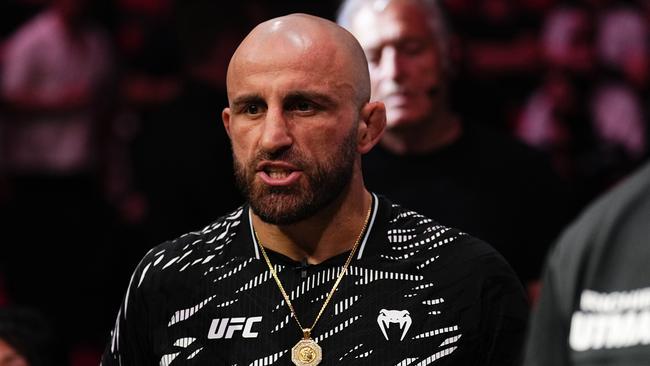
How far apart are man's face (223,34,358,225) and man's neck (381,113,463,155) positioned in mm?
1013

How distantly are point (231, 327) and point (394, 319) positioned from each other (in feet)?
1.01

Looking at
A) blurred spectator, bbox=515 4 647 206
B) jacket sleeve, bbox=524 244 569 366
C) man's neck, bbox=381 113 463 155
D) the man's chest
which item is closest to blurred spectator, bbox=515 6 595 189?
blurred spectator, bbox=515 4 647 206

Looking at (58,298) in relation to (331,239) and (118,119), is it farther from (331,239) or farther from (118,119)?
(331,239)

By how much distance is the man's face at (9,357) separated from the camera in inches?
116

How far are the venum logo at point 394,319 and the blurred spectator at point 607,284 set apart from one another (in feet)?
3.39

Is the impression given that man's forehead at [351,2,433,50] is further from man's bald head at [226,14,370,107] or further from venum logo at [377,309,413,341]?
venum logo at [377,309,413,341]

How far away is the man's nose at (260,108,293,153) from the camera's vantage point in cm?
→ 240

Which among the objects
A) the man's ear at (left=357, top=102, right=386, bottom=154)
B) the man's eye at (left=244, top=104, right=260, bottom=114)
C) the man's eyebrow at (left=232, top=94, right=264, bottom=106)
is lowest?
the man's ear at (left=357, top=102, right=386, bottom=154)

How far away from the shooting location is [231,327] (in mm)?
2457

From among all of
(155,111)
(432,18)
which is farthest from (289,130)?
(155,111)

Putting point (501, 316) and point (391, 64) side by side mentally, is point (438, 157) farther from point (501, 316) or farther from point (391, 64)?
point (501, 316)

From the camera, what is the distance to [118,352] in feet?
8.34

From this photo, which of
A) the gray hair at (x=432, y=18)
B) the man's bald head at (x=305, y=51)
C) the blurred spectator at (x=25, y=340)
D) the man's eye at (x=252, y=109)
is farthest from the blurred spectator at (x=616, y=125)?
the man's eye at (x=252, y=109)

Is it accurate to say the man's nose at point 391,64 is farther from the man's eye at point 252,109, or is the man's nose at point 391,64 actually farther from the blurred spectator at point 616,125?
the blurred spectator at point 616,125
